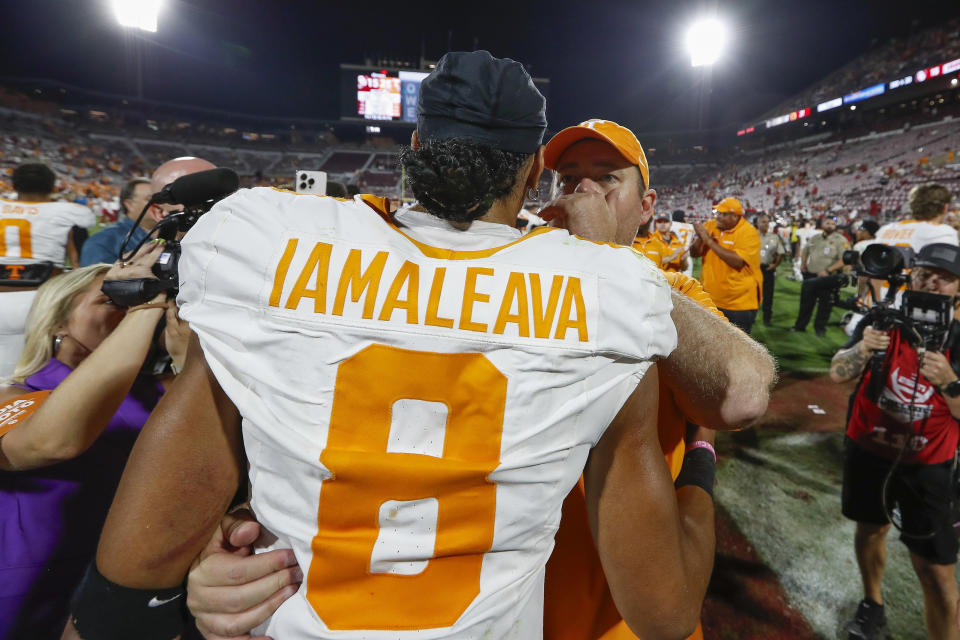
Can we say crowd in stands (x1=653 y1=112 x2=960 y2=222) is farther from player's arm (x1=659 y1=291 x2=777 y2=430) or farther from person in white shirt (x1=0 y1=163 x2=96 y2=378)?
person in white shirt (x1=0 y1=163 x2=96 y2=378)

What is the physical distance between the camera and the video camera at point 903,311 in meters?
2.30

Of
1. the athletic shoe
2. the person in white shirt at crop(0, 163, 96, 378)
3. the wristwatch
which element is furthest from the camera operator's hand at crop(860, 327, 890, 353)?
the person in white shirt at crop(0, 163, 96, 378)

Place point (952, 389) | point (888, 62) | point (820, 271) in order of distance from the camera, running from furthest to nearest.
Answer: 1. point (888, 62)
2. point (820, 271)
3. point (952, 389)

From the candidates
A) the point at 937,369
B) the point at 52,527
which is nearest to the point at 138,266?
the point at 52,527

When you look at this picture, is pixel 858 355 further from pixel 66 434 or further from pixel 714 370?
pixel 66 434

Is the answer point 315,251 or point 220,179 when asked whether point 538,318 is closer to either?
point 315,251

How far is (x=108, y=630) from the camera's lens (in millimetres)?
924

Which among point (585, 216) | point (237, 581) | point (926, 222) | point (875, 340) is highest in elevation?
point (926, 222)

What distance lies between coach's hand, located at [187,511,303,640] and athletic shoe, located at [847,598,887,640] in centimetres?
318

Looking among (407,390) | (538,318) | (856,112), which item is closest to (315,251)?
(407,390)

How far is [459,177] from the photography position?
2.88 feet

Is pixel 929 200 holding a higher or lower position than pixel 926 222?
higher

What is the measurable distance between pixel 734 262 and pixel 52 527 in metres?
6.37

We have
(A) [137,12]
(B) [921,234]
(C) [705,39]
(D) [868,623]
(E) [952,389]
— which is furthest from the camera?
(C) [705,39]
